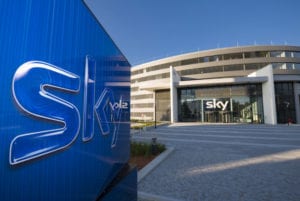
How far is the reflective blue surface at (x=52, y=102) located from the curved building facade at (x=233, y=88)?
25291mm

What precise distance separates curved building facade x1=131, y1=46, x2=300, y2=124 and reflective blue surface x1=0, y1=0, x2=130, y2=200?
25291mm

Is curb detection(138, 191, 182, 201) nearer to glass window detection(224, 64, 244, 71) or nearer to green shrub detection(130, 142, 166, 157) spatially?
green shrub detection(130, 142, 166, 157)

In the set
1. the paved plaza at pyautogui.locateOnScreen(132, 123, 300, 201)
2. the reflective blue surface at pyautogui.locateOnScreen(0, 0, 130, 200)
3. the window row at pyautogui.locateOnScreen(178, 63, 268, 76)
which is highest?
the window row at pyautogui.locateOnScreen(178, 63, 268, 76)

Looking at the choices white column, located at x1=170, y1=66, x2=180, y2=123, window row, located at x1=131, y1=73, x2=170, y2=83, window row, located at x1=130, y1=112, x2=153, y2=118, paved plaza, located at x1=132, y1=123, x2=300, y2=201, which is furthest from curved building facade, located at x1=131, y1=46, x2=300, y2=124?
paved plaza, located at x1=132, y1=123, x2=300, y2=201

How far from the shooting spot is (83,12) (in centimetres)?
250

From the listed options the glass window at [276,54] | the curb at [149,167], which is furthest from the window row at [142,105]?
the curb at [149,167]

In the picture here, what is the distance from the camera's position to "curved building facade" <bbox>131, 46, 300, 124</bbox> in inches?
1323

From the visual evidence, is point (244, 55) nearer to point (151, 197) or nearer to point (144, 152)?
point (144, 152)

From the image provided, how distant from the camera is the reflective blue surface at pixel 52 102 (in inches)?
55.0

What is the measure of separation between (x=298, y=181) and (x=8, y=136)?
7.77 meters

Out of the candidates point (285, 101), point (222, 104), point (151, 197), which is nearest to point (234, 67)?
point (285, 101)

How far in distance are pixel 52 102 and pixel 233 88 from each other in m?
37.6

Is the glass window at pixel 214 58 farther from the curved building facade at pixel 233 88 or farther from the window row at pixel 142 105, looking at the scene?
the window row at pixel 142 105

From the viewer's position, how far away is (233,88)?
116ft
